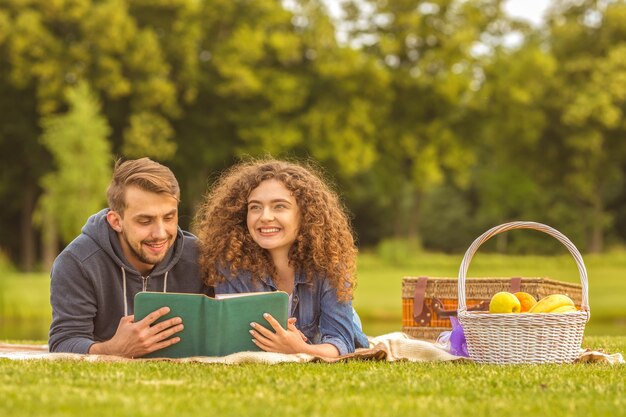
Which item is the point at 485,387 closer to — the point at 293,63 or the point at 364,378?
the point at 364,378

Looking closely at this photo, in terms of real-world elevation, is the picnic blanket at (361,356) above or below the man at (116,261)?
below

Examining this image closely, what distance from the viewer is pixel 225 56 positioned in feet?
102

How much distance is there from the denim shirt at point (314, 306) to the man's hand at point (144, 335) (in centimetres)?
75

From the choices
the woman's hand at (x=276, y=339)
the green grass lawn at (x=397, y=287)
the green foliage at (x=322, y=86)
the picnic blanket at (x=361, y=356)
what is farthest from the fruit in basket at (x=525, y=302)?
the green foliage at (x=322, y=86)

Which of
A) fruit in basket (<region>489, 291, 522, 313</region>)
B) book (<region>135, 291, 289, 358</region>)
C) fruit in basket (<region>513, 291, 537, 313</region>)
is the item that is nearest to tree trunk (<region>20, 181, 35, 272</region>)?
book (<region>135, 291, 289, 358</region>)

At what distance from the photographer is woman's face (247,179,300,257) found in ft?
21.6

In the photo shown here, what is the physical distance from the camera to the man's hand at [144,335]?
230 inches

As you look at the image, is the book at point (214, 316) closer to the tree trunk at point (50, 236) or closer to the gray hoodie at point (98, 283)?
the gray hoodie at point (98, 283)

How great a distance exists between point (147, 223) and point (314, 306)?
1.28 metres

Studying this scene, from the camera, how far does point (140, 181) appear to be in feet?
20.7

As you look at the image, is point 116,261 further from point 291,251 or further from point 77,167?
point 77,167

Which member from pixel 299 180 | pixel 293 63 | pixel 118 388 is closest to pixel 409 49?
pixel 293 63

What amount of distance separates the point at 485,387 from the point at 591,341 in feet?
15.0

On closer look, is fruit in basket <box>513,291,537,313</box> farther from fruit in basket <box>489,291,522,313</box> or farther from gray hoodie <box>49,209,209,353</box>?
gray hoodie <box>49,209,209,353</box>
